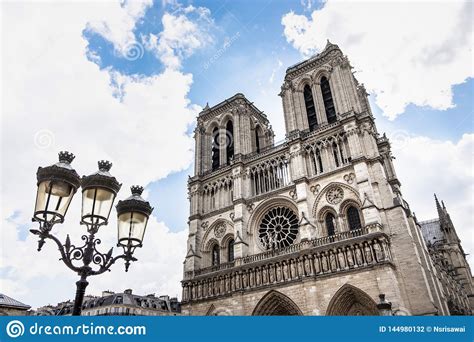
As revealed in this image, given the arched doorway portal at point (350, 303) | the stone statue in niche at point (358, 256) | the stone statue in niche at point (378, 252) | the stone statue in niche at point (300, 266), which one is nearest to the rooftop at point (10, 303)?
the stone statue in niche at point (300, 266)

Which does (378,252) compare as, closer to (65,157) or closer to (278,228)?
(278,228)

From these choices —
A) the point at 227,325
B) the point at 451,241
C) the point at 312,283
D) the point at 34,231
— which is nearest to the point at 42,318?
the point at 34,231

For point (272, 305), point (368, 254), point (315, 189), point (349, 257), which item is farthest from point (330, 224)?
point (272, 305)

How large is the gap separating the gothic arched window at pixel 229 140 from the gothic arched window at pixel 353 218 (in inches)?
488

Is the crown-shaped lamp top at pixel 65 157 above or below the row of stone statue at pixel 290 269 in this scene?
below

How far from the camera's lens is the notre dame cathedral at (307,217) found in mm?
19875

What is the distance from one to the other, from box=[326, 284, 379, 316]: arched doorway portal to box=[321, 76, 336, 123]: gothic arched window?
12.9m

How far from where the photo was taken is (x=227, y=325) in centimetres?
569

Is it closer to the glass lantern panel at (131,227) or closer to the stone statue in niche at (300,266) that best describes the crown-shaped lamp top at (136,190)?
the glass lantern panel at (131,227)

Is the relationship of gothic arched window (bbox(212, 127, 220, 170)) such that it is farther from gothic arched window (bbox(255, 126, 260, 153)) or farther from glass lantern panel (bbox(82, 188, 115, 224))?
glass lantern panel (bbox(82, 188, 115, 224))

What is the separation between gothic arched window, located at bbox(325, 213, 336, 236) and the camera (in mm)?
23159

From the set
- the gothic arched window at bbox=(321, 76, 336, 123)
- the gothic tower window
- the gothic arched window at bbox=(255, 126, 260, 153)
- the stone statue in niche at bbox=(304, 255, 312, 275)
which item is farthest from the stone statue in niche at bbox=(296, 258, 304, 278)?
the gothic arched window at bbox=(255, 126, 260, 153)

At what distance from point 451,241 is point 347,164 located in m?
30.1

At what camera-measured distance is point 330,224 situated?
Answer: 23.5 metres
